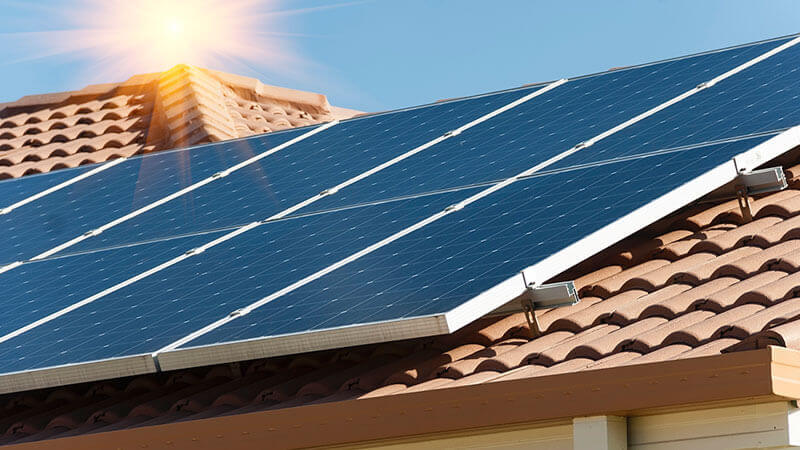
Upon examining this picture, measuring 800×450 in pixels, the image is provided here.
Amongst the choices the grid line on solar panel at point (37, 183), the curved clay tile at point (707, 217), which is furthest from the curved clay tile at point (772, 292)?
the grid line on solar panel at point (37, 183)

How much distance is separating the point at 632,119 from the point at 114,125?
7817mm

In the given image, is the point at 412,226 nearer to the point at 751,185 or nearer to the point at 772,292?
the point at 751,185

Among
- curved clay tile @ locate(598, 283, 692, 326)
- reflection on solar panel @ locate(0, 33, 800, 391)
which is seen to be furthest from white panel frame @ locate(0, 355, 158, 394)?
curved clay tile @ locate(598, 283, 692, 326)

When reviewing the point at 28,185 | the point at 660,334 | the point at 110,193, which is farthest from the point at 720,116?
the point at 28,185

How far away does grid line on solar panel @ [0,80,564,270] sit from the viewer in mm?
10109

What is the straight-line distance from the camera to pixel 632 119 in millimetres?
9570

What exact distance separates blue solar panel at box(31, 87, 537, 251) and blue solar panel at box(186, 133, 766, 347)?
208 centimetres

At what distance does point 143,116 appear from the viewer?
15.7 m

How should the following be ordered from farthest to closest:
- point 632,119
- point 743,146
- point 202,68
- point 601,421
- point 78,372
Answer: point 202,68 → point 632,119 → point 743,146 → point 78,372 → point 601,421

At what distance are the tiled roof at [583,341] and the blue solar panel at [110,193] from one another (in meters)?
2.10

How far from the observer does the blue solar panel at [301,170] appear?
32.1 feet

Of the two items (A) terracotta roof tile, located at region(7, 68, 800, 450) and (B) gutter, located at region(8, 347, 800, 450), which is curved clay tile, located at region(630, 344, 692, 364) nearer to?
(A) terracotta roof tile, located at region(7, 68, 800, 450)

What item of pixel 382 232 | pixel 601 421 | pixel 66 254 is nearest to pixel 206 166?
pixel 66 254

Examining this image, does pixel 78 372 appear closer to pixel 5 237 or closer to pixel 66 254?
pixel 66 254
